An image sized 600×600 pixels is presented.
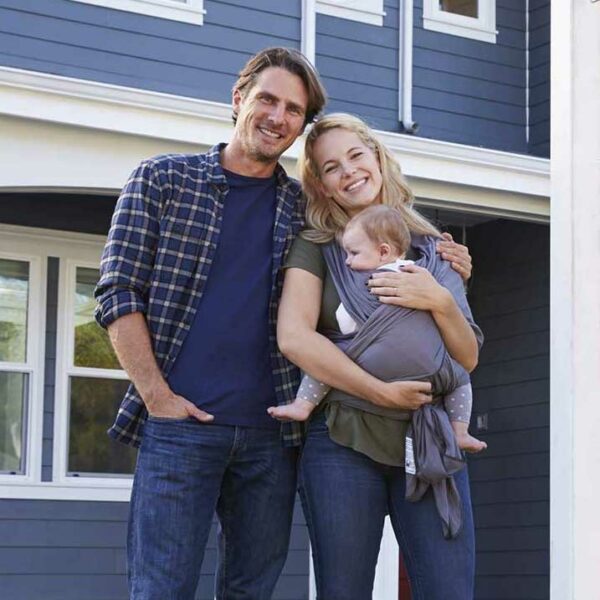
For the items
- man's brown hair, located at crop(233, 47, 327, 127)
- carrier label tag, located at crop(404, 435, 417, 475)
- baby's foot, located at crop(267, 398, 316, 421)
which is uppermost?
man's brown hair, located at crop(233, 47, 327, 127)

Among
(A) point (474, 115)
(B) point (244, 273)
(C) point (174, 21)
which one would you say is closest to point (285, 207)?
(B) point (244, 273)

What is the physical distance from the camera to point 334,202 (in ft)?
12.4

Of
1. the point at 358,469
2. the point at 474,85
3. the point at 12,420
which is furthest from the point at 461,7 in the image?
the point at 358,469

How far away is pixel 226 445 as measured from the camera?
362 cm

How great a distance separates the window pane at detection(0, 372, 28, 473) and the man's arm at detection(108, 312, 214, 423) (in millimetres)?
5347

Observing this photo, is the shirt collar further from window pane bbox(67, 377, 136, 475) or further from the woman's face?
window pane bbox(67, 377, 136, 475)

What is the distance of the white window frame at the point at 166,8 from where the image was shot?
8.51 m

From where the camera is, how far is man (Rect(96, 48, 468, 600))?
3.59 metres

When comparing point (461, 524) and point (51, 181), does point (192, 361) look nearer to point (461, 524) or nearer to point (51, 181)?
point (461, 524)

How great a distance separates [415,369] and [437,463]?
0.77 feet

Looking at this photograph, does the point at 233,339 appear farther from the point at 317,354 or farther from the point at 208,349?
the point at 317,354

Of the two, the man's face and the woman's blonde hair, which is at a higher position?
the man's face

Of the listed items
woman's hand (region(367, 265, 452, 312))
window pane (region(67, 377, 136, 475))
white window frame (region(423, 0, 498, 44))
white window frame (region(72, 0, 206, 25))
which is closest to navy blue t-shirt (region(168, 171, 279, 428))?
woman's hand (region(367, 265, 452, 312))

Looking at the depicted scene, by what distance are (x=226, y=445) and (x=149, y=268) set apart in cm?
48
